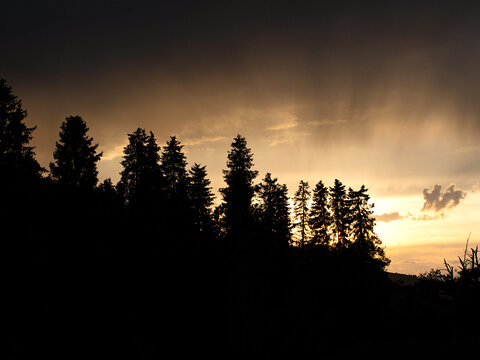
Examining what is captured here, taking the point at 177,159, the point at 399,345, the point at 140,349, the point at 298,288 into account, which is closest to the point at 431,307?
the point at 298,288

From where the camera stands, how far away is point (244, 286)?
22141 mm

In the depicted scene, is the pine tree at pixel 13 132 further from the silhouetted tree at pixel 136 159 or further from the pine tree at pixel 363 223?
the pine tree at pixel 363 223

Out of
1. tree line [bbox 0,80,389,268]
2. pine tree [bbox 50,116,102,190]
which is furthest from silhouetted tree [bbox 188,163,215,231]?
pine tree [bbox 50,116,102,190]

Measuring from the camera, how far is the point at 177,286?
20859 mm

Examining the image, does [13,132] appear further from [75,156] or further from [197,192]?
[197,192]

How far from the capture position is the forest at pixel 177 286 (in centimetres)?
1484

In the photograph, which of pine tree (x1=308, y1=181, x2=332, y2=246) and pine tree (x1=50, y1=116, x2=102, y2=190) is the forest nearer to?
pine tree (x1=50, y1=116, x2=102, y2=190)

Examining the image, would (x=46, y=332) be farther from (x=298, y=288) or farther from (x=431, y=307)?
(x=431, y=307)

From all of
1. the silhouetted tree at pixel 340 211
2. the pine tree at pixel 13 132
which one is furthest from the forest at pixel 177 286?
the silhouetted tree at pixel 340 211

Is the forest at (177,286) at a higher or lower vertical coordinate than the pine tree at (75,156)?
lower

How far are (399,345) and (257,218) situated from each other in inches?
619

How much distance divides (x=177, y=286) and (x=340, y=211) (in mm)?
36031

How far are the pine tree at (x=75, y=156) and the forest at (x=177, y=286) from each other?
5441 millimetres

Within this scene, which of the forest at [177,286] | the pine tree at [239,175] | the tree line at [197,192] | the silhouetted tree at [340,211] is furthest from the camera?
the silhouetted tree at [340,211]
